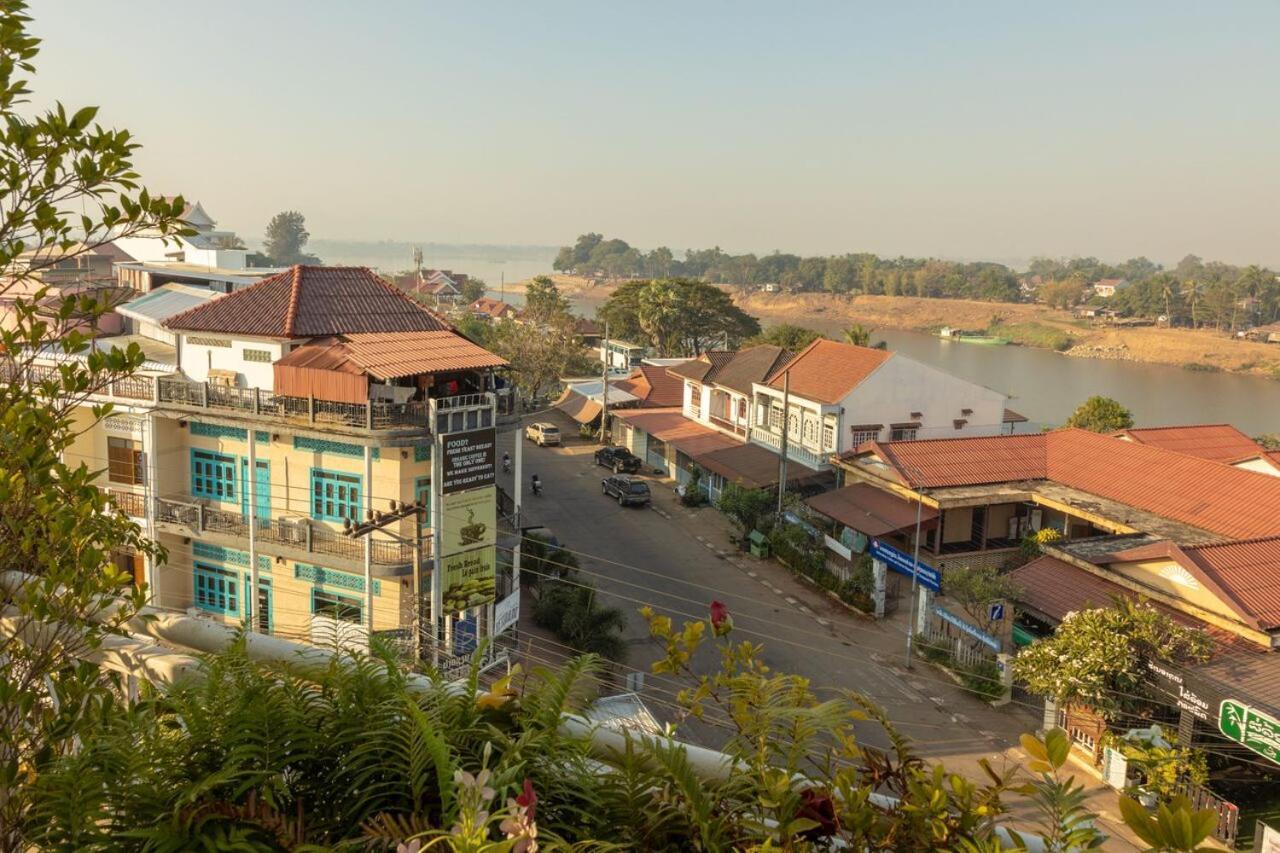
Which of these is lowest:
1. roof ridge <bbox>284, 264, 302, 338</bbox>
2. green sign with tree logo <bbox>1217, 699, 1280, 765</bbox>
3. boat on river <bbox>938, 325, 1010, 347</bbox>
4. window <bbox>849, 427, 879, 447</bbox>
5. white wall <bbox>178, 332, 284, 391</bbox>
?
green sign with tree logo <bbox>1217, 699, 1280, 765</bbox>

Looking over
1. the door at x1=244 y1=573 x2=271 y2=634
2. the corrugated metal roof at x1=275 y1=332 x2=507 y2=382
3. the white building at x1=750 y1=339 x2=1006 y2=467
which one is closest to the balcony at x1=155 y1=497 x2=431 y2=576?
the door at x1=244 y1=573 x2=271 y2=634

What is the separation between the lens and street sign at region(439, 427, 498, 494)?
46.6ft

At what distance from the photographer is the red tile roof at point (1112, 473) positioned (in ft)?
58.0

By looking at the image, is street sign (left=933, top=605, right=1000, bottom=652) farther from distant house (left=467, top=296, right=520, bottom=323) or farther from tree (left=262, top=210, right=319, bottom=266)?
tree (left=262, top=210, right=319, bottom=266)

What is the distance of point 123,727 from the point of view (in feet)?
6.97

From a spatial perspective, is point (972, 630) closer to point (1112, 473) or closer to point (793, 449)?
point (1112, 473)

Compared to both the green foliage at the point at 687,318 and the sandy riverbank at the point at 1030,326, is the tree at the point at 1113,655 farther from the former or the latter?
the sandy riverbank at the point at 1030,326

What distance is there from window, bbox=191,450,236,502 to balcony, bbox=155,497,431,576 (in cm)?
19

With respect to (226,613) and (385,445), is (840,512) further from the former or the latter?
(226,613)

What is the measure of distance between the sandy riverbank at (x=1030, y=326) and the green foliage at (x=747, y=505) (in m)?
56.8

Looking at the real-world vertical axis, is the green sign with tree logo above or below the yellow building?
below

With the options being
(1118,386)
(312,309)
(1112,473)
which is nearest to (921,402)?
(1112,473)

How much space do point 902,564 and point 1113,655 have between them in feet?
17.7

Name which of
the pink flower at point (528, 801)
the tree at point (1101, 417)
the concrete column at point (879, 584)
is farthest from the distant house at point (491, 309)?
the pink flower at point (528, 801)
